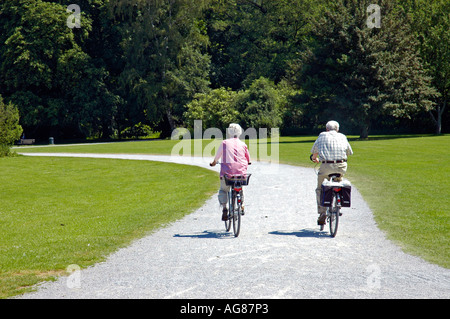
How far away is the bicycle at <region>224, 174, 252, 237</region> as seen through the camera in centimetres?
900

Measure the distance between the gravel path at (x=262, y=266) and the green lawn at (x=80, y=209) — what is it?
0.66 m

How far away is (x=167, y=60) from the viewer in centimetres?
5500

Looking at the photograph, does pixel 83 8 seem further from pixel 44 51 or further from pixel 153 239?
pixel 153 239

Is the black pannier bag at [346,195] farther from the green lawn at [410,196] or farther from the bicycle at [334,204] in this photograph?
the green lawn at [410,196]

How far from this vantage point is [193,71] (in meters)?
57.6

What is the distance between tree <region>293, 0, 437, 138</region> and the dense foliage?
0.11m

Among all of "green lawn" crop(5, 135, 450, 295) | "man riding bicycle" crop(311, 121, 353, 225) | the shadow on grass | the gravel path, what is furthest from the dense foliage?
the shadow on grass

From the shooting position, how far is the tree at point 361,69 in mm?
43594

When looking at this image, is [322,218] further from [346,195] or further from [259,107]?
[259,107]

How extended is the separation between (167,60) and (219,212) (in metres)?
45.3

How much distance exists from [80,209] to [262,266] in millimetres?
7839

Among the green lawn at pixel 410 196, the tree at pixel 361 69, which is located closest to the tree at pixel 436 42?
the tree at pixel 361 69

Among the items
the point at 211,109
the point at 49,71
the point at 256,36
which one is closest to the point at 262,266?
the point at 211,109

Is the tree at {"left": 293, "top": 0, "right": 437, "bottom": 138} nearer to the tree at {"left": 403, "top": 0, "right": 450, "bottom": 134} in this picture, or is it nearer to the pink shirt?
the tree at {"left": 403, "top": 0, "right": 450, "bottom": 134}
